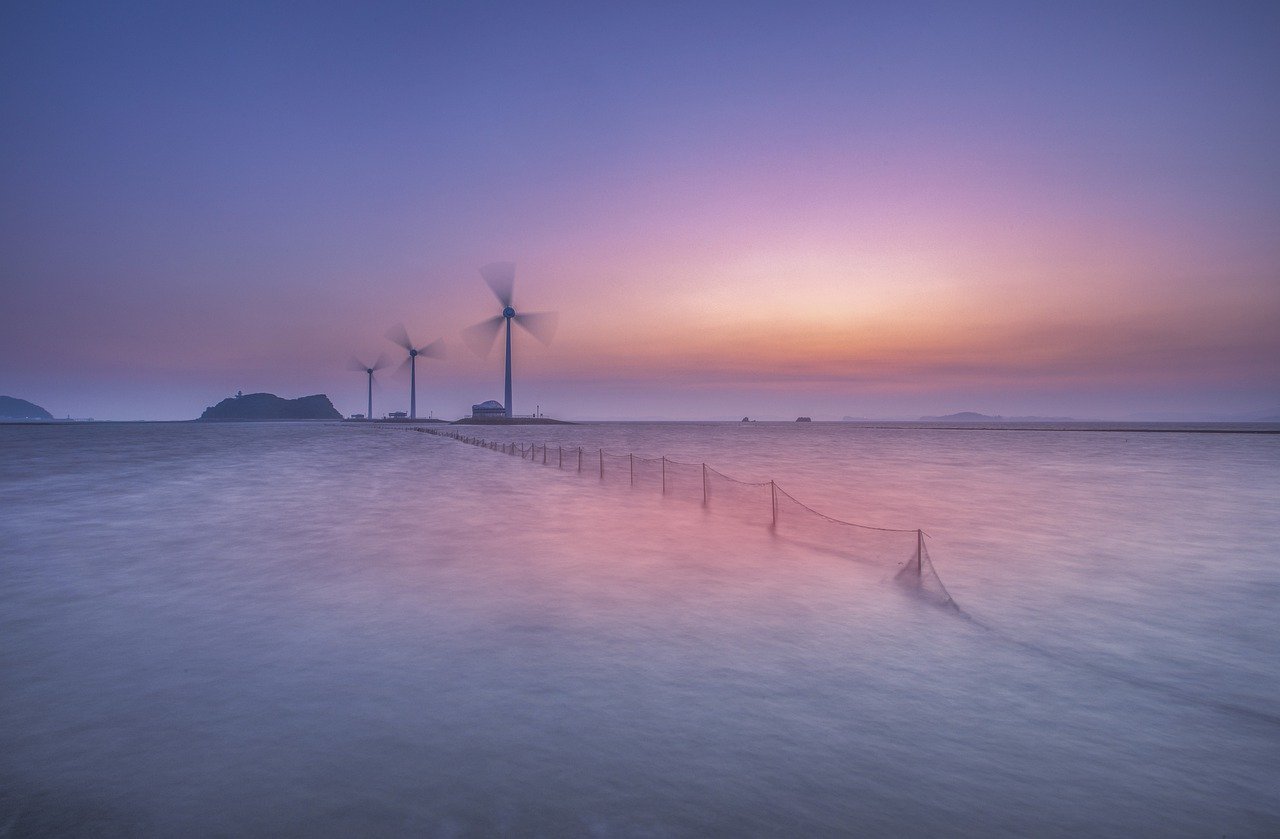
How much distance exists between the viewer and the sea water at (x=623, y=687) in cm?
508

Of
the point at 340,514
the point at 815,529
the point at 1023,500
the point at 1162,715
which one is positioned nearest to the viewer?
the point at 1162,715

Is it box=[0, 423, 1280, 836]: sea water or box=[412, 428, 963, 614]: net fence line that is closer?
box=[0, 423, 1280, 836]: sea water

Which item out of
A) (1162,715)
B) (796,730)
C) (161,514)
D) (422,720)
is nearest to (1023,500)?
(1162,715)

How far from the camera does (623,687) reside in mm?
7504

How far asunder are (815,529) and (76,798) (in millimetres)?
17862

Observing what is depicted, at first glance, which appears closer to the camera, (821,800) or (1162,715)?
(821,800)

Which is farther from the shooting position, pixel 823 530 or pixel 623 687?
pixel 823 530

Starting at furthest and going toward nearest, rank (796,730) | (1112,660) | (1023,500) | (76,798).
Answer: (1023,500), (1112,660), (796,730), (76,798)

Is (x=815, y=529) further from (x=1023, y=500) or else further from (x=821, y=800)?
(x=1023, y=500)

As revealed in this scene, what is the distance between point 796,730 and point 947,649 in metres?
4.00

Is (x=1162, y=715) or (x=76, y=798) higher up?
(x=76, y=798)

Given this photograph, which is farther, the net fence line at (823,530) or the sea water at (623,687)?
the net fence line at (823,530)

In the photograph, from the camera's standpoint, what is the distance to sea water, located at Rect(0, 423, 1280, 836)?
5078 millimetres

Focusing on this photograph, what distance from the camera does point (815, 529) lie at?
1973 centimetres
